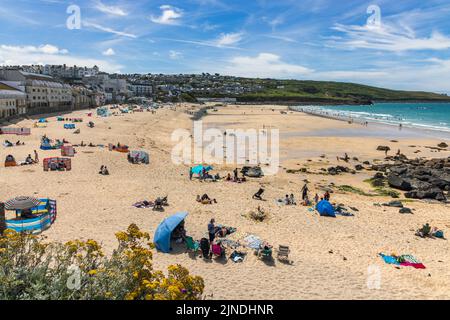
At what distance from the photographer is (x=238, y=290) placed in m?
10.5

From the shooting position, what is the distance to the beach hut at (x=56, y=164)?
2344 centimetres

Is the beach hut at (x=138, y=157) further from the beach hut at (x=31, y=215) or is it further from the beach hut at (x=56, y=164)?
the beach hut at (x=31, y=215)

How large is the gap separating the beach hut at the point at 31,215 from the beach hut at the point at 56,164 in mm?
8496

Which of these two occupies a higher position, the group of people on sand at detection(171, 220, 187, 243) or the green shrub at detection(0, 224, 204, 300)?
the green shrub at detection(0, 224, 204, 300)

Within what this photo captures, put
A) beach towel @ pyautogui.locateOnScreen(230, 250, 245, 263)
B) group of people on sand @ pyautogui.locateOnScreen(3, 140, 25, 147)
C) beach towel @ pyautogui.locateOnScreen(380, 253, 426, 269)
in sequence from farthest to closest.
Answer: group of people on sand @ pyautogui.locateOnScreen(3, 140, 25, 147) < beach towel @ pyautogui.locateOnScreen(380, 253, 426, 269) < beach towel @ pyautogui.locateOnScreen(230, 250, 245, 263)

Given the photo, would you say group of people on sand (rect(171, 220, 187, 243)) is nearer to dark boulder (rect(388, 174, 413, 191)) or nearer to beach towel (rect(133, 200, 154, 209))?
beach towel (rect(133, 200, 154, 209))

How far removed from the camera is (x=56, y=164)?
23.7 m

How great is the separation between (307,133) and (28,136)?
136 ft

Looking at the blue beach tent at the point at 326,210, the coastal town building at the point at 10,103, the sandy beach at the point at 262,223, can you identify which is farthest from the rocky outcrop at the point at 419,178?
the coastal town building at the point at 10,103

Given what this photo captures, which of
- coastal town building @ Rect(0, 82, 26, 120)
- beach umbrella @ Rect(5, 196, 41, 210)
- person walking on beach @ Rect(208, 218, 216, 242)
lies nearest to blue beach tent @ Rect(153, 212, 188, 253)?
person walking on beach @ Rect(208, 218, 216, 242)

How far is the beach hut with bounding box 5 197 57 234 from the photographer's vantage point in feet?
44.2

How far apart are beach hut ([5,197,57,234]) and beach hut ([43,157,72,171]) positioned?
8.50m

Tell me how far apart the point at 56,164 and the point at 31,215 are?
973 cm

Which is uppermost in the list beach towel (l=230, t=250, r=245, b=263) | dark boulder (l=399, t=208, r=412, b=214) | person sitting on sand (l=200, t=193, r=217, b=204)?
person sitting on sand (l=200, t=193, r=217, b=204)
